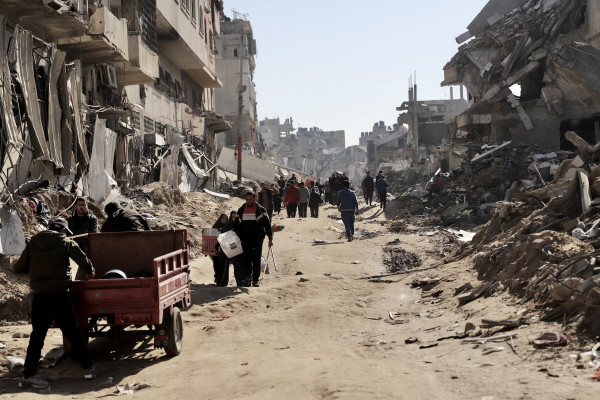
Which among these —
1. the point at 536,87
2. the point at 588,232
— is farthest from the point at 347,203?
the point at 536,87

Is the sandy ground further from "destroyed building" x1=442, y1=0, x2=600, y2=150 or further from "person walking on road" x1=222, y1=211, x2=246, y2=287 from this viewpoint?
"destroyed building" x1=442, y1=0, x2=600, y2=150

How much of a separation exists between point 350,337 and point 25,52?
376 inches

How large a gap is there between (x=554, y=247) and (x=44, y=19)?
38.4 feet

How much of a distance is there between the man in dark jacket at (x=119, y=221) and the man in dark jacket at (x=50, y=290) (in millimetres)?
2535

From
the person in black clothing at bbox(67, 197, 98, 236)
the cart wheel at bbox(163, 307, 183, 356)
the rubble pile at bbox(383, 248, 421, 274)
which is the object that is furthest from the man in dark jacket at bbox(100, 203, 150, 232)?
the rubble pile at bbox(383, 248, 421, 274)

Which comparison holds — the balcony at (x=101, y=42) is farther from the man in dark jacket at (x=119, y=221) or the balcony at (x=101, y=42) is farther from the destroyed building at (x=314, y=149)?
the destroyed building at (x=314, y=149)

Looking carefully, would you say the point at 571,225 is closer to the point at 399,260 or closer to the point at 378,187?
the point at 399,260

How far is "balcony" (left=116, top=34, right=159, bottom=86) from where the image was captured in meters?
23.1

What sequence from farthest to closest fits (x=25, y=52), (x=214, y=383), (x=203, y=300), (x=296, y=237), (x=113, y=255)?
(x=296, y=237)
(x=25, y=52)
(x=203, y=300)
(x=113, y=255)
(x=214, y=383)

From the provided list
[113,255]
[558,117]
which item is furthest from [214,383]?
[558,117]

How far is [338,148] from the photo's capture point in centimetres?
18575

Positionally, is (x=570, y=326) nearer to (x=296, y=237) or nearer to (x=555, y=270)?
(x=555, y=270)

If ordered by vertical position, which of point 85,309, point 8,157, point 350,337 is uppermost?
point 8,157

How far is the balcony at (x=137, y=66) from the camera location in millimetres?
23078
